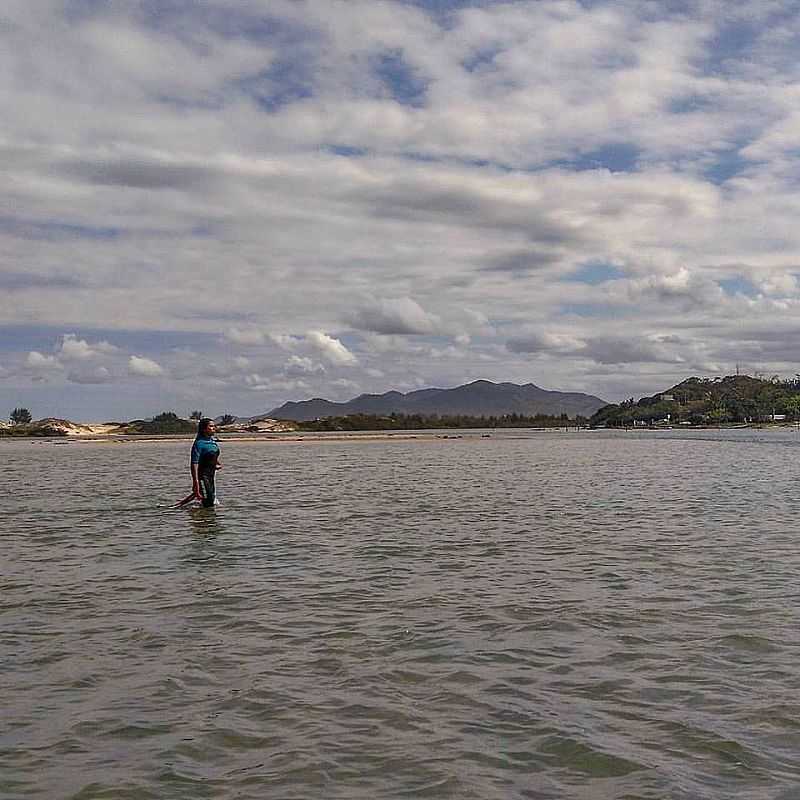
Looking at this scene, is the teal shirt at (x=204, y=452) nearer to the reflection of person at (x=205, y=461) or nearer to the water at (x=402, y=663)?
the reflection of person at (x=205, y=461)

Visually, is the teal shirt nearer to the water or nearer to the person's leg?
the person's leg

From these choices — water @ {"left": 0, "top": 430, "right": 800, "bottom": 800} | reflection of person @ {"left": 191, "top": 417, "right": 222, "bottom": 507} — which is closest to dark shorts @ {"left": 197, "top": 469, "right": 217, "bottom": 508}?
reflection of person @ {"left": 191, "top": 417, "right": 222, "bottom": 507}

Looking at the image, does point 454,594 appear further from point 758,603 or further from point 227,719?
point 227,719

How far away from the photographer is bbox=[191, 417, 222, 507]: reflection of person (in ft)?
94.2

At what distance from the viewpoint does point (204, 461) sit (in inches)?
1155

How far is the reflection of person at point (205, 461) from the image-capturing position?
2872cm

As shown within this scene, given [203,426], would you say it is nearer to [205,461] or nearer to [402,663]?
[205,461]

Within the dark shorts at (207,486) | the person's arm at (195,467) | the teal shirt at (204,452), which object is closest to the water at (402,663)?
the teal shirt at (204,452)

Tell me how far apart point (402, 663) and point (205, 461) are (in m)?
19.6

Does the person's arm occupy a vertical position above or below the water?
above

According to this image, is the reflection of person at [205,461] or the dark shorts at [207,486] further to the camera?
the dark shorts at [207,486]

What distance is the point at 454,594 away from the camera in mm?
15281

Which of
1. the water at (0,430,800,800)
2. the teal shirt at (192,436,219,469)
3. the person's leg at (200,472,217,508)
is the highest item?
the teal shirt at (192,436,219,469)

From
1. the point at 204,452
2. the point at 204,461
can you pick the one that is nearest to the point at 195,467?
the point at 204,461
